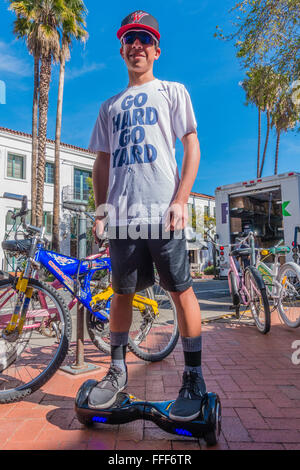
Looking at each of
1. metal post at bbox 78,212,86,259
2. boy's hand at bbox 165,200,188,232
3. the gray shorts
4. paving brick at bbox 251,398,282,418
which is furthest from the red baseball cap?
paving brick at bbox 251,398,282,418

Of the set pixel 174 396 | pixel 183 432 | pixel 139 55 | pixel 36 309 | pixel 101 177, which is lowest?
pixel 174 396

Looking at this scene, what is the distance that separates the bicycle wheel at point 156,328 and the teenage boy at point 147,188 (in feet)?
3.60

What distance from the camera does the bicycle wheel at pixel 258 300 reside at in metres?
4.01

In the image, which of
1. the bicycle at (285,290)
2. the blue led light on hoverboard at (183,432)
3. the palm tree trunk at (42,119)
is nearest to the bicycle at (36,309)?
the blue led light on hoverboard at (183,432)

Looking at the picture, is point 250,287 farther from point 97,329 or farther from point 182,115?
point 182,115

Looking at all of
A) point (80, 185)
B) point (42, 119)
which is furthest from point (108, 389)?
point (80, 185)

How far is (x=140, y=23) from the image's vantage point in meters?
1.93

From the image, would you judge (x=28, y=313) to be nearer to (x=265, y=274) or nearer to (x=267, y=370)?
(x=267, y=370)

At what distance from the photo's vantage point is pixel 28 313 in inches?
94.7

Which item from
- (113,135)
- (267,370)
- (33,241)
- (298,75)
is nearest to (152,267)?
(113,135)

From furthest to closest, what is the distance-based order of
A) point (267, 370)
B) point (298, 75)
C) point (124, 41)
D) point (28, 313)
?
point (298, 75)
point (267, 370)
point (28, 313)
point (124, 41)

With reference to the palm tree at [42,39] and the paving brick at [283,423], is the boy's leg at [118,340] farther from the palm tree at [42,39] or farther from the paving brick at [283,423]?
the palm tree at [42,39]

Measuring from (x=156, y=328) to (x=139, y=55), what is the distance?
91.9 inches
